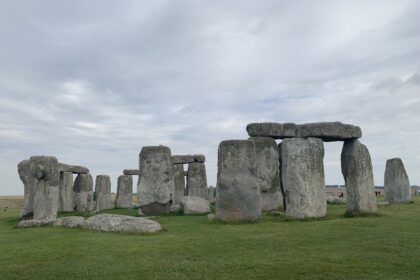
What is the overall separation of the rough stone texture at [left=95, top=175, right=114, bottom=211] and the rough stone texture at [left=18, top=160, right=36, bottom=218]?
22.5 ft

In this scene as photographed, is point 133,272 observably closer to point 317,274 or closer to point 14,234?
point 317,274

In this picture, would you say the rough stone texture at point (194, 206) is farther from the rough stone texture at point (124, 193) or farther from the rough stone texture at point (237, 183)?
the rough stone texture at point (124, 193)

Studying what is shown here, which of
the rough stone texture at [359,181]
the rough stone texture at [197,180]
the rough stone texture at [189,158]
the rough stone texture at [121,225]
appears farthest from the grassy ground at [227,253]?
the rough stone texture at [189,158]

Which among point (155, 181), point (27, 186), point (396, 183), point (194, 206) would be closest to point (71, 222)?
point (194, 206)

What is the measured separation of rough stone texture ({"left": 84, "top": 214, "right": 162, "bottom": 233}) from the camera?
13023 mm

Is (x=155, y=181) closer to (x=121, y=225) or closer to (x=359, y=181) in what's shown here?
(x=121, y=225)

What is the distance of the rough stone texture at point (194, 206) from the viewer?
2022 cm

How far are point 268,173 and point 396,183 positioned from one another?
8.48m

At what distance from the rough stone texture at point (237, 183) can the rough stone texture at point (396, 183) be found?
12336mm

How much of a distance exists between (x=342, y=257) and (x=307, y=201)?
653 cm

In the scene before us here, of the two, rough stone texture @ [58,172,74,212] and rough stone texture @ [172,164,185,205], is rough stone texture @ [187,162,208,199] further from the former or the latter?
rough stone texture @ [58,172,74,212]

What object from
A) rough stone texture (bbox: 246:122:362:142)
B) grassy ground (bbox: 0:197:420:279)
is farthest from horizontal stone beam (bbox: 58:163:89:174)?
rough stone texture (bbox: 246:122:362:142)

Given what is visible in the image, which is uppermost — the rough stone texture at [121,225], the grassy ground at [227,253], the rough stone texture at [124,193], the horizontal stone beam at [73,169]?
the horizontal stone beam at [73,169]

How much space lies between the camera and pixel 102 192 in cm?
2873
